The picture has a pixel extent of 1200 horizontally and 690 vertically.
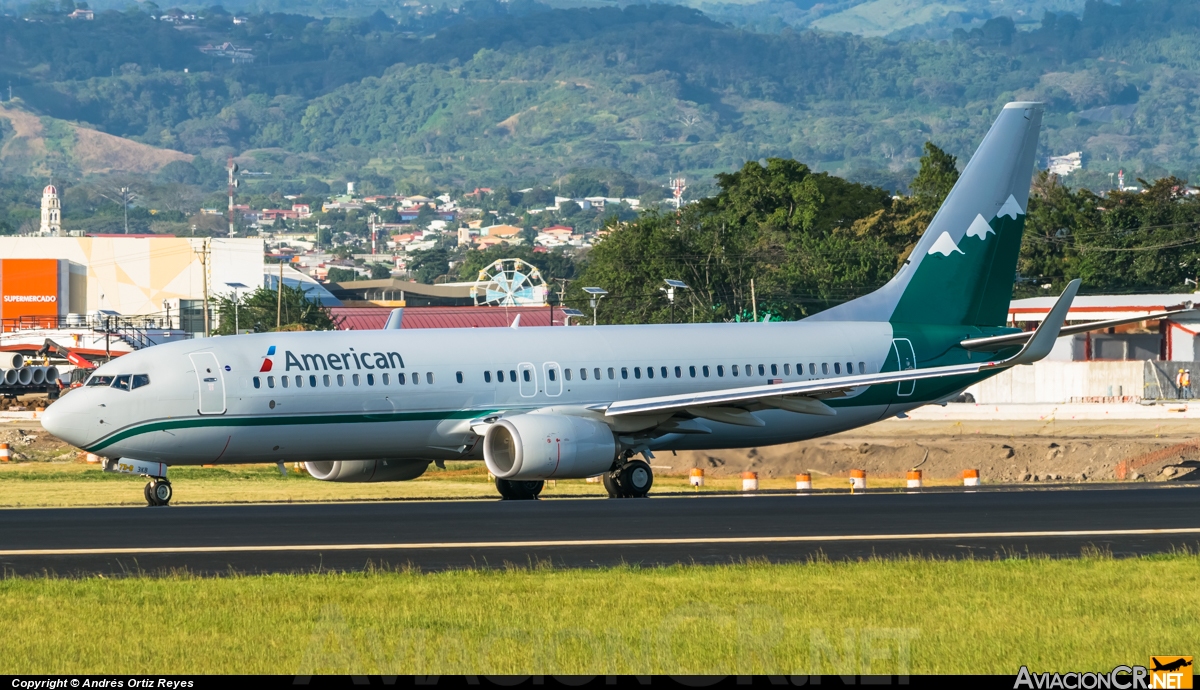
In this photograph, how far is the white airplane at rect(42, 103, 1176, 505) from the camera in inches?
1271

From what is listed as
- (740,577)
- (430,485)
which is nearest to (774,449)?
(430,485)

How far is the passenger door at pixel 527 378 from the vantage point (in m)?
34.9

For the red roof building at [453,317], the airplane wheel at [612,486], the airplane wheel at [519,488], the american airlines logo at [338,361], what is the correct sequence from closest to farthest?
the american airlines logo at [338,361]
the airplane wheel at [519,488]
the airplane wheel at [612,486]
the red roof building at [453,317]

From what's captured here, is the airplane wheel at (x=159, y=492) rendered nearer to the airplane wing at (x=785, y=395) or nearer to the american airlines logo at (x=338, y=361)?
the american airlines logo at (x=338, y=361)

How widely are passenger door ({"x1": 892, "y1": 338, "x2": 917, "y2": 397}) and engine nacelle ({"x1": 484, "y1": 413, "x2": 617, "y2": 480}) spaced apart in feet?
25.4

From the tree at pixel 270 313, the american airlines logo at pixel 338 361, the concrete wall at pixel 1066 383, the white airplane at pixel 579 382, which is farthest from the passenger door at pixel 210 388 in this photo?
the tree at pixel 270 313

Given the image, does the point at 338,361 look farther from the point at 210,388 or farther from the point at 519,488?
the point at 519,488

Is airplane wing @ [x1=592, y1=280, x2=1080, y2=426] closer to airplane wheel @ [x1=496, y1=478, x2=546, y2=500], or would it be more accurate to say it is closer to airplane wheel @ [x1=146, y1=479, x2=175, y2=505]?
airplane wheel @ [x1=496, y1=478, x2=546, y2=500]

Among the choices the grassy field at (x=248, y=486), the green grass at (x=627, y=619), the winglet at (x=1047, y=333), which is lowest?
the grassy field at (x=248, y=486)

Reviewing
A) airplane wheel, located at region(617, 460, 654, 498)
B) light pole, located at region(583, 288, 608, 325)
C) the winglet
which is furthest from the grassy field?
light pole, located at region(583, 288, 608, 325)

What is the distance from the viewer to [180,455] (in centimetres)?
3219

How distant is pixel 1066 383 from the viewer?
8106cm

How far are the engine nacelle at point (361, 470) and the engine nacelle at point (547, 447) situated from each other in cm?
259

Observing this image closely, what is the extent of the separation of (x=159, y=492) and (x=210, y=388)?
211 centimetres
